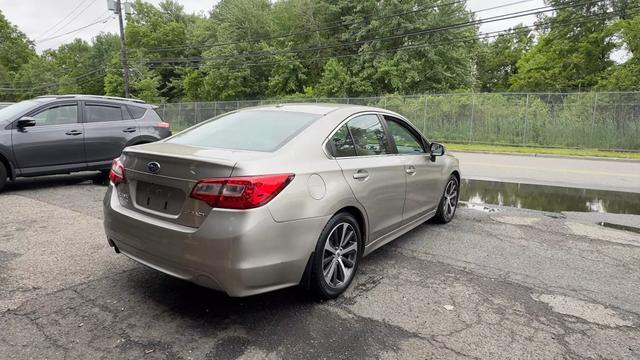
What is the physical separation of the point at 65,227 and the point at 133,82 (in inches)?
1777

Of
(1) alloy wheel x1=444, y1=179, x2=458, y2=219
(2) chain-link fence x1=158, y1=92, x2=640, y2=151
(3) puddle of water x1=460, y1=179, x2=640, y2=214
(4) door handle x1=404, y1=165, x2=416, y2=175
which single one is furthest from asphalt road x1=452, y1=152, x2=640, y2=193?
(4) door handle x1=404, y1=165, x2=416, y2=175

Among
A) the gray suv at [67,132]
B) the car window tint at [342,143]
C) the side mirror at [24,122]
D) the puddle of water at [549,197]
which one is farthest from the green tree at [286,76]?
the car window tint at [342,143]

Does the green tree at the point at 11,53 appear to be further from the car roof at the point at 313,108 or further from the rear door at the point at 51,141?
the car roof at the point at 313,108

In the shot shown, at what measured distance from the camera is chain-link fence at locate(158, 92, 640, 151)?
707 inches

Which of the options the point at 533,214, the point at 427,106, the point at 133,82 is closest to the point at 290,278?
the point at 533,214

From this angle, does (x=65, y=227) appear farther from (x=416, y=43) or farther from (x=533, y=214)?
(x=416, y=43)

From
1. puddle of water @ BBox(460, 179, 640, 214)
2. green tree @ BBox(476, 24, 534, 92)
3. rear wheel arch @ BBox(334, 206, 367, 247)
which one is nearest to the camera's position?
rear wheel arch @ BBox(334, 206, 367, 247)

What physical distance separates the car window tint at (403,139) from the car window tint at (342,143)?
2.80ft

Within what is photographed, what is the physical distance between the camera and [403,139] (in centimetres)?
468

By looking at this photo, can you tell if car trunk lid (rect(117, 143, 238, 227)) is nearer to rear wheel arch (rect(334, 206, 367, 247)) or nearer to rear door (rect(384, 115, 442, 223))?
rear wheel arch (rect(334, 206, 367, 247))

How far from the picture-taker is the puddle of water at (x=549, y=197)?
24.9 ft

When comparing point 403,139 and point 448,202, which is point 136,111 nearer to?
point 403,139

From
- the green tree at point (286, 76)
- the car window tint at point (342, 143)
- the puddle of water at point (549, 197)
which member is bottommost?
Result: the puddle of water at point (549, 197)

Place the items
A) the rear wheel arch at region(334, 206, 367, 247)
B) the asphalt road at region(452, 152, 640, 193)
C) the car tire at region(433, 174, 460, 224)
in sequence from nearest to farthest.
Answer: the rear wheel arch at region(334, 206, 367, 247) → the car tire at region(433, 174, 460, 224) → the asphalt road at region(452, 152, 640, 193)
